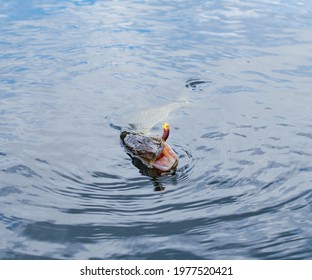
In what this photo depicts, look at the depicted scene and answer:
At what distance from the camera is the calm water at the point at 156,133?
486cm

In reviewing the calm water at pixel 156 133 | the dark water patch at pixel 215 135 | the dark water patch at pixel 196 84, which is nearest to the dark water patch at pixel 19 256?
the calm water at pixel 156 133

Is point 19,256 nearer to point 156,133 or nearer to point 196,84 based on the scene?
point 156,133

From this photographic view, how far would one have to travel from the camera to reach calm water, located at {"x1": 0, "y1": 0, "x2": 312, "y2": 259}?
4.86 m

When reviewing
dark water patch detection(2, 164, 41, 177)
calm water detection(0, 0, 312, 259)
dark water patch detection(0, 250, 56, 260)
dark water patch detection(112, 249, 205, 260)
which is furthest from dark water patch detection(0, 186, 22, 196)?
dark water patch detection(112, 249, 205, 260)

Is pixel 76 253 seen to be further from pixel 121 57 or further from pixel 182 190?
pixel 121 57

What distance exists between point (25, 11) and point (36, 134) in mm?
7622

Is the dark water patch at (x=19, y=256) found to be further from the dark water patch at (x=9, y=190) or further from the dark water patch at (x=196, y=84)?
the dark water patch at (x=196, y=84)

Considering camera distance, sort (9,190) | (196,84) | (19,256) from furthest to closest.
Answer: (196,84), (9,190), (19,256)

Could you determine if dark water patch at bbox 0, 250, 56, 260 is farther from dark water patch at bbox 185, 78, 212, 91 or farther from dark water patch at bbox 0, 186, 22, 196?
dark water patch at bbox 185, 78, 212, 91

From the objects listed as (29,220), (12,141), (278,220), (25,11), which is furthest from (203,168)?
(25,11)

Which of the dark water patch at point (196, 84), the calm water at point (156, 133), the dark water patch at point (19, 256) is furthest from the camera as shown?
the dark water patch at point (196, 84)

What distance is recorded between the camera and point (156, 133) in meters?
7.23

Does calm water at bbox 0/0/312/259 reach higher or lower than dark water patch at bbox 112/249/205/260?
higher

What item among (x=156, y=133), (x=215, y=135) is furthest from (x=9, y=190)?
(x=215, y=135)
